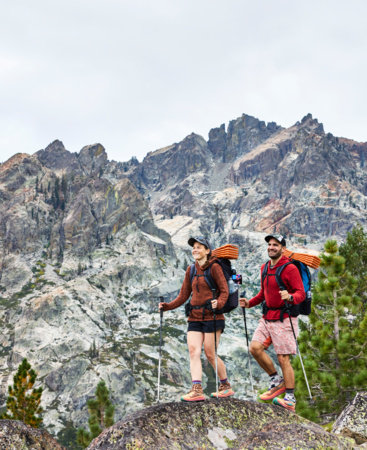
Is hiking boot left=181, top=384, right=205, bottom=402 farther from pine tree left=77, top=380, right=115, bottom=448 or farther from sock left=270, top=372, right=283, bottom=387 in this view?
pine tree left=77, top=380, right=115, bottom=448

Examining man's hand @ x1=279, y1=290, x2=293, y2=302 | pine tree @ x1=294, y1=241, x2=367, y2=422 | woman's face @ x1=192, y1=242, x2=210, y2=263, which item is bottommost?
pine tree @ x1=294, y1=241, x2=367, y2=422

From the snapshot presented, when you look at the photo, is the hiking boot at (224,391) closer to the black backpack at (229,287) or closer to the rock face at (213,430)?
the rock face at (213,430)

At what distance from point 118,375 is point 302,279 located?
15980 centimetres

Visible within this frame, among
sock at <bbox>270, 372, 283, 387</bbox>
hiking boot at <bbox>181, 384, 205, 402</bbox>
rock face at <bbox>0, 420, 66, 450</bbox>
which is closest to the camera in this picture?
rock face at <bbox>0, 420, 66, 450</bbox>

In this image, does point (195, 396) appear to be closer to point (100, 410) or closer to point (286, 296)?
point (286, 296)

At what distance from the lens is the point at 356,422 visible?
8.77 metres

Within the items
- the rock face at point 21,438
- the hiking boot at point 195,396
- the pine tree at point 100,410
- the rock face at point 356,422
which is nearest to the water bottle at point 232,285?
the hiking boot at point 195,396

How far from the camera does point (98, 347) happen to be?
182250 mm

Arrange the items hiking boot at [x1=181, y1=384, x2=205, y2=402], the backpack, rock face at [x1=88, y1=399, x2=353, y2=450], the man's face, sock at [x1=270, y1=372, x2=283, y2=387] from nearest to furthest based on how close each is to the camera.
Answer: rock face at [x1=88, y1=399, x2=353, y2=450]
hiking boot at [x1=181, y1=384, x2=205, y2=402]
the backpack
sock at [x1=270, y1=372, x2=283, y2=387]
the man's face

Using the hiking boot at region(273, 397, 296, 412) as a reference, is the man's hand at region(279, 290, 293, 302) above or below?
above

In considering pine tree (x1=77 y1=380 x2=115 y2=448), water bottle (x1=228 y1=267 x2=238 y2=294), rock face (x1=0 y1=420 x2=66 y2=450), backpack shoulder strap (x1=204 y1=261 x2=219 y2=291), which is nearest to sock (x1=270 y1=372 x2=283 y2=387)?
water bottle (x1=228 y1=267 x2=238 y2=294)

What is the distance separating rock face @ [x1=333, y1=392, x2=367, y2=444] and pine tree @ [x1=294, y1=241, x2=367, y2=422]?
5138 millimetres

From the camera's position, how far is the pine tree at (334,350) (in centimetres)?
1505

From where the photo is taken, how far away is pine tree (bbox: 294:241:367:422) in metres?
15.1
